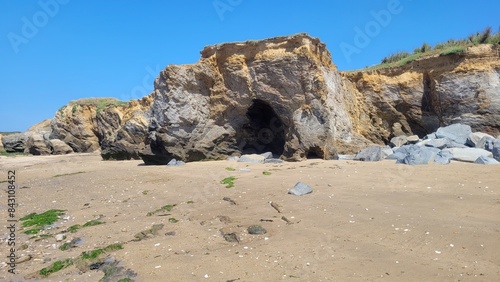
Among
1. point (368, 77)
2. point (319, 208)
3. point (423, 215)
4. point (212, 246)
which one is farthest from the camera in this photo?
point (368, 77)

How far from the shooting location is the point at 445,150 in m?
9.78

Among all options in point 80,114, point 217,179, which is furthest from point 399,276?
point 80,114

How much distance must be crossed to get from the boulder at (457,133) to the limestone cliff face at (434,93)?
1.34 m

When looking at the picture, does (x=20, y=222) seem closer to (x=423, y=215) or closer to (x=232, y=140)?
(x=423, y=215)

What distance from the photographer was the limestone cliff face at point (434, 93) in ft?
42.6

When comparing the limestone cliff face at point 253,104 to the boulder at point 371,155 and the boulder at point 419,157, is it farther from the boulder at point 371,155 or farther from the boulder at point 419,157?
the boulder at point 419,157

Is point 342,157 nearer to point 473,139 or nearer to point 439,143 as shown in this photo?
point 439,143

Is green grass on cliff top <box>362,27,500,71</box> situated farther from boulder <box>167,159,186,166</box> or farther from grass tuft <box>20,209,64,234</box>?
grass tuft <box>20,209,64,234</box>

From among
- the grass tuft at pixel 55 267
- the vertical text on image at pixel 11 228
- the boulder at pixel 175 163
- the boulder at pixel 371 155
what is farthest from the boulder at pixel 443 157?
the vertical text on image at pixel 11 228

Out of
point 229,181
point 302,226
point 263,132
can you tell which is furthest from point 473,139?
point 302,226

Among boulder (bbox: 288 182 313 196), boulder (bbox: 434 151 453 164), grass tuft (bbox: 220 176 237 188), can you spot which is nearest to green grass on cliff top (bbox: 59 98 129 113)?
grass tuft (bbox: 220 176 237 188)

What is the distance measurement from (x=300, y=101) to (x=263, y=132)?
2.58 metres

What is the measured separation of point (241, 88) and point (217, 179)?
5689mm

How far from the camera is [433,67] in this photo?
563 inches
